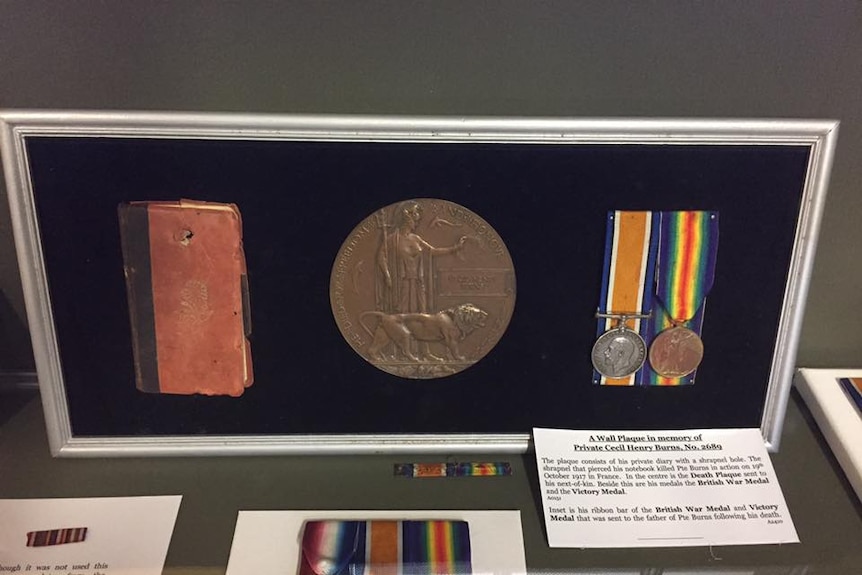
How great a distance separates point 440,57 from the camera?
0.94m

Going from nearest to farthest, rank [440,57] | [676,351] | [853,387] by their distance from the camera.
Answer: [440,57] < [676,351] < [853,387]

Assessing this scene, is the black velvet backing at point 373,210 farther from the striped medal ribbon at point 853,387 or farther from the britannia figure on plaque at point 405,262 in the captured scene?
the striped medal ribbon at point 853,387

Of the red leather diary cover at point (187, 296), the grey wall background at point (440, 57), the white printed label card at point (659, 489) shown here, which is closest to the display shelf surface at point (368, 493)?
the white printed label card at point (659, 489)

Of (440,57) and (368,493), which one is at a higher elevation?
(440,57)

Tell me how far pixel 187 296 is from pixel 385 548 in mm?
414

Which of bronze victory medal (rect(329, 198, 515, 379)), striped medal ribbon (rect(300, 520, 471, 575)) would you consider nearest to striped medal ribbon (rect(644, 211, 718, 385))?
bronze victory medal (rect(329, 198, 515, 379))

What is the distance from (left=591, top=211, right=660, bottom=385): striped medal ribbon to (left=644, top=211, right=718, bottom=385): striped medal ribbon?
0.6 inches

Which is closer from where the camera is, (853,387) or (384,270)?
(384,270)

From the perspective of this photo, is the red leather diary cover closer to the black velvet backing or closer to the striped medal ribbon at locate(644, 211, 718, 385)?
the black velvet backing

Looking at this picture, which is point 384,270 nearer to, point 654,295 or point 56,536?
point 654,295

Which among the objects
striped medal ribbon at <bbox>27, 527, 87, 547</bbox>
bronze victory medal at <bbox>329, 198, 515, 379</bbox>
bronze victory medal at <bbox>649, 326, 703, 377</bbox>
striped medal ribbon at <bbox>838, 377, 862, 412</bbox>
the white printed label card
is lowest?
striped medal ribbon at <bbox>27, 527, 87, 547</bbox>

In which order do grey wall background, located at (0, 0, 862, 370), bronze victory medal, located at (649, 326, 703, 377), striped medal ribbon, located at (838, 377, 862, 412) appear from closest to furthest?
grey wall background, located at (0, 0, 862, 370) → bronze victory medal, located at (649, 326, 703, 377) → striped medal ribbon, located at (838, 377, 862, 412)

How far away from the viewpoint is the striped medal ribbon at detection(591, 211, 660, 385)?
3.22 feet

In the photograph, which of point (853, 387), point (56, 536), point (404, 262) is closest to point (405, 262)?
point (404, 262)
